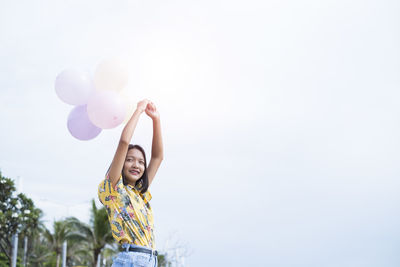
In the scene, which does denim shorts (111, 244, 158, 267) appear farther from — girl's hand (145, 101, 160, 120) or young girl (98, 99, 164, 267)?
girl's hand (145, 101, 160, 120)

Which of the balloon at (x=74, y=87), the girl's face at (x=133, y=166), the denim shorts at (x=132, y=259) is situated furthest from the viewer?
the balloon at (x=74, y=87)

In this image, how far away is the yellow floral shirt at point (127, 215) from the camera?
2.79 metres

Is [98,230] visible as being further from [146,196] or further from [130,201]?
[130,201]

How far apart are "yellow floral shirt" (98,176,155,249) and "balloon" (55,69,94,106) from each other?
691mm

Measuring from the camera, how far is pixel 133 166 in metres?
3.06

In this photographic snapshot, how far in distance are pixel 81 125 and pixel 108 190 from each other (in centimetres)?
67

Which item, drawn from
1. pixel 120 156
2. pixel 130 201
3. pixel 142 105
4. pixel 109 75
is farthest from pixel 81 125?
pixel 130 201

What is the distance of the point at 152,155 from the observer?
3467 millimetres

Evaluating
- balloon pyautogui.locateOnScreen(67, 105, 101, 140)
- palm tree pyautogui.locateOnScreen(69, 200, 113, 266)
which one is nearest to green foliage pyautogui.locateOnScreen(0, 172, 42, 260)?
palm tree pyautogui.locateOnScreen(69, 200, 113, 266)

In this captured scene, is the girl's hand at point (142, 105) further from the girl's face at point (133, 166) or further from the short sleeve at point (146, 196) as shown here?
the short sleeve at point (146, 196)

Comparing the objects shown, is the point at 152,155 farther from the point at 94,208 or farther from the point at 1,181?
the point at 94,208

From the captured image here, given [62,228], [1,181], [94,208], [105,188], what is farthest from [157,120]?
[62,228]

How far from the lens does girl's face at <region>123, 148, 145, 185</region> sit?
3052 millimetres

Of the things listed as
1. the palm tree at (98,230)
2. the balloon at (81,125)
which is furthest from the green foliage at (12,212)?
the balloon at (81,125)
